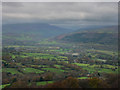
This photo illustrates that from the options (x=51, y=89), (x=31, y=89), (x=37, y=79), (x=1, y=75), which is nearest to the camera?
(x=51, y=89)

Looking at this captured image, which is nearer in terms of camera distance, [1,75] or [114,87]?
[114,87]

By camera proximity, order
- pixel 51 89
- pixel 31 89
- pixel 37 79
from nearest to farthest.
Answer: pixel 51 89
pixel 31 89
pixel 37 79

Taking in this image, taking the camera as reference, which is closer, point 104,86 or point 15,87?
point 104,86

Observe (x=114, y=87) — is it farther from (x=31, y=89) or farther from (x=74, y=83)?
(x=31, y=89)

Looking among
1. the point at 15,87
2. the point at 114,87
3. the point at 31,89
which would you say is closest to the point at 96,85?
the point at 114,87

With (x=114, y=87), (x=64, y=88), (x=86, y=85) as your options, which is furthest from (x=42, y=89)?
(x=114, y=87)

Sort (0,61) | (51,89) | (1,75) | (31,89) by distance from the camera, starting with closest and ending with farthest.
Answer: (51,89) → (31,89) → (1,75) → (0,61)

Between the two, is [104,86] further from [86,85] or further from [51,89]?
[51,89]

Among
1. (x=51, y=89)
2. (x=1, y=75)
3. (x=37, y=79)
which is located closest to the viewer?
(x=51, y=89)
